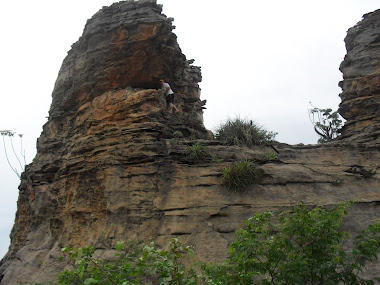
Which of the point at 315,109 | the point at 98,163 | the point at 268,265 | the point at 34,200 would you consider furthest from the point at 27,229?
the point at 315,109

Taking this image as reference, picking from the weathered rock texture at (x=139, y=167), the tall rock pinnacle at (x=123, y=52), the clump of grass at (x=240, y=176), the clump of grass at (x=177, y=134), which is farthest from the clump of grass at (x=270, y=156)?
the tall rock pinnacle at (x=123, y=52)

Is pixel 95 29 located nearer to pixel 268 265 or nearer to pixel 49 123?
pixel 49 123

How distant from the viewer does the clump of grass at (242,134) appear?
12105mm

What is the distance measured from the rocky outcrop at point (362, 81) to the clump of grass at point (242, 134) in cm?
367

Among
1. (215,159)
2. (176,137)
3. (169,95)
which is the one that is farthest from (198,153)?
(169,95)

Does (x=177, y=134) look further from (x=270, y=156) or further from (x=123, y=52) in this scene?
(x=123, y=52)

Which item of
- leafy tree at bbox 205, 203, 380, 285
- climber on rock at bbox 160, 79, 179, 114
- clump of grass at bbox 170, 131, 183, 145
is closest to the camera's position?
leafy tree at bbox 205, 203, 380, 285

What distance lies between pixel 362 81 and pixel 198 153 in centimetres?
865

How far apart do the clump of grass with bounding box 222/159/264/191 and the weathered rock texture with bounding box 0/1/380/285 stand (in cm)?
24

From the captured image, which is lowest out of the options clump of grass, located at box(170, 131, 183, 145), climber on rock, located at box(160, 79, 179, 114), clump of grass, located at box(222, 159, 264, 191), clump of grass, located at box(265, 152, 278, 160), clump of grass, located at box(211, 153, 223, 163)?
clump of grass, located at box(222, 159, 264, 191)

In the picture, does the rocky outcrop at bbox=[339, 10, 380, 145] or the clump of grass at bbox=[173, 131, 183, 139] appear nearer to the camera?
the clump of grass at bbox=[173, 131, 183, 139]

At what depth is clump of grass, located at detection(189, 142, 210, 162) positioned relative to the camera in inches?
429

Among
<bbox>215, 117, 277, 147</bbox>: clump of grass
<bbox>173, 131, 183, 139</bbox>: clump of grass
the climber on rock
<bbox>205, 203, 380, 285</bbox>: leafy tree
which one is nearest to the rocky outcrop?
<bbox>215, 117, 277, 147</bbox>: clump of grass

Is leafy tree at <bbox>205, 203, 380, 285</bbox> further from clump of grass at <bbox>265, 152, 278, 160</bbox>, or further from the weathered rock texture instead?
clump of grass at <bbox>265, 152, 278, 160</bbox>
